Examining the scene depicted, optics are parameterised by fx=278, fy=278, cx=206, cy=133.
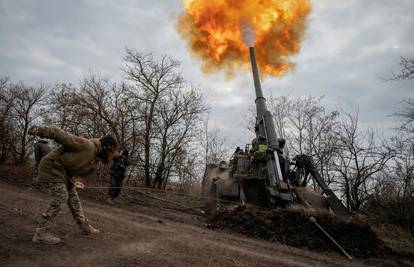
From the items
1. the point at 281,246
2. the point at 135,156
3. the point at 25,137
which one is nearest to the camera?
the point at 281,246

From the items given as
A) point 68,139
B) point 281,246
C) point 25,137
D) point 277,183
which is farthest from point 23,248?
point 25,137

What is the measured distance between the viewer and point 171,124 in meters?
21.9

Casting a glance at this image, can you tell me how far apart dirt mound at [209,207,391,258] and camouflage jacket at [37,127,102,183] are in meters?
5.01

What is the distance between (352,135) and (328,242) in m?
13.2

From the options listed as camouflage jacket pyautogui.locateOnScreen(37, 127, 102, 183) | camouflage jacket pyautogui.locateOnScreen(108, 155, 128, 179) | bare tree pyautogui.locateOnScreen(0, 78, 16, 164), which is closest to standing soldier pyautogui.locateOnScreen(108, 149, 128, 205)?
camouflage jacket pyautogui.locateOnScreen(108, 155, 128, 179)

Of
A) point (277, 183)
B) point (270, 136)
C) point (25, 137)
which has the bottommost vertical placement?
point (277, 183)

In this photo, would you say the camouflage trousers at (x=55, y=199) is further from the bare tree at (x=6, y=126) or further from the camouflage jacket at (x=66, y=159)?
the bare tree at (x=6, y=126)

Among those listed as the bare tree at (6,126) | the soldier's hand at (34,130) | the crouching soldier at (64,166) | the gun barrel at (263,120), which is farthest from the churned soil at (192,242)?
the bare tree at (6,126)

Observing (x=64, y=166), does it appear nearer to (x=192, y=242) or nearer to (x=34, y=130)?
(x=34, y=130)

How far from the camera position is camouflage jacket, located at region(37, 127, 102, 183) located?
14.4 feet

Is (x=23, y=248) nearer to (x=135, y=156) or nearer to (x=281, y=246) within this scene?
(x=281, y=246)

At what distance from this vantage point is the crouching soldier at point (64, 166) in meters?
4.25

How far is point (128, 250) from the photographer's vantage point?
4418mm

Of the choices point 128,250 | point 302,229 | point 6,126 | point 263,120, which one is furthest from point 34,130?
point 6,126
